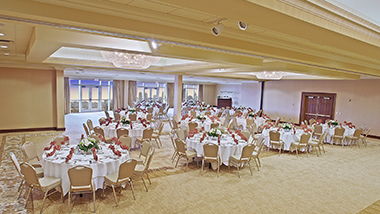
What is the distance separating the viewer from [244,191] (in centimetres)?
564

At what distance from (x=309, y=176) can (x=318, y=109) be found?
37.1ft

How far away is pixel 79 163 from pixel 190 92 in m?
26.1

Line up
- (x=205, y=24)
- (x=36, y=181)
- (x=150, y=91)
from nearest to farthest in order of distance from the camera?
1. (x=205, y=24)
2. (x=36, y=181)
3. (x=150, y=91)

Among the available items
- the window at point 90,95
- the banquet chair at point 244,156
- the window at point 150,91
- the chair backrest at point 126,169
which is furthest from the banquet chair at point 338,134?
the window at point 90,95

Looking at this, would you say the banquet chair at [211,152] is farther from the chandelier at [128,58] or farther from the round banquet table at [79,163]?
the chandelier at [128,58]

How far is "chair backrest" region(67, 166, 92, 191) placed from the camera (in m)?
4.38

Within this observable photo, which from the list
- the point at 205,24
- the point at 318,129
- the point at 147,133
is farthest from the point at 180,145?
the point at 318,129

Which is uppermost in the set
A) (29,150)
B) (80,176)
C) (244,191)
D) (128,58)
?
(128,58)

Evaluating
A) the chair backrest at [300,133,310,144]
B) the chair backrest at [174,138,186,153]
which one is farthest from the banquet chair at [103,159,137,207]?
the chair backrest at [300,133,310,144]

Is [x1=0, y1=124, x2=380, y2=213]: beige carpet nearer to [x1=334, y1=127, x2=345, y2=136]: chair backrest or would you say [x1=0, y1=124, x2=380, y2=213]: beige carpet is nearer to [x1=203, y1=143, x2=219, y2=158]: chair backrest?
[x1=203, y1=143, x2=219, y2=158]: chair backrest

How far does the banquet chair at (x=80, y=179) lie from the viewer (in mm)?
4391

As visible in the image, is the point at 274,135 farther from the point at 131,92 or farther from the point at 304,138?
the point at 131,92

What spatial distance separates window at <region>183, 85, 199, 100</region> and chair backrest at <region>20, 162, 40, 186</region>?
25994 millimetres

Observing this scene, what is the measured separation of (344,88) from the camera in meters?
14.8
